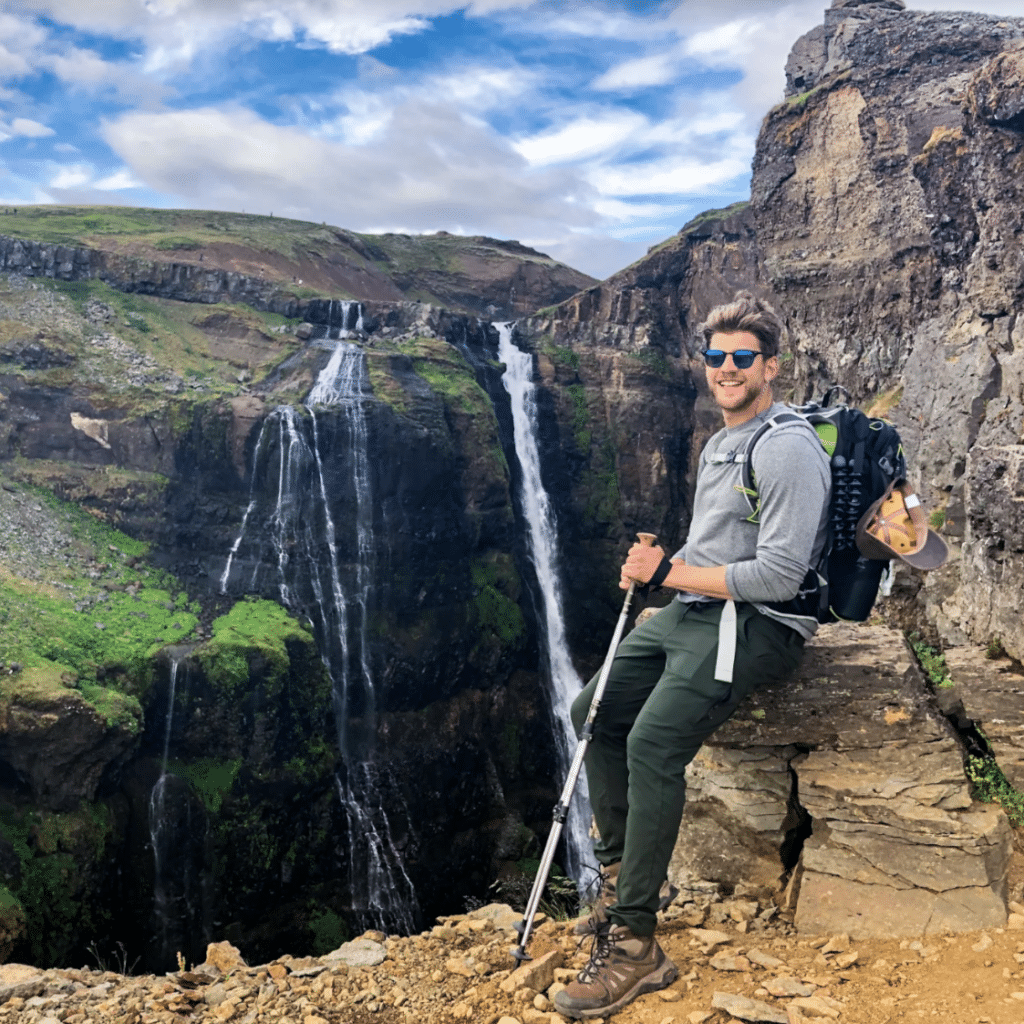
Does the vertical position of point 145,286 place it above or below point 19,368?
above

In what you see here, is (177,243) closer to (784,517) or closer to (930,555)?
(784,517)

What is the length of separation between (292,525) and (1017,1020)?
23631mm

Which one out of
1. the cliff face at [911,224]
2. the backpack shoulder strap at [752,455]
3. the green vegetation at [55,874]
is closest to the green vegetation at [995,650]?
the backpack shoulder strap at [752,455]

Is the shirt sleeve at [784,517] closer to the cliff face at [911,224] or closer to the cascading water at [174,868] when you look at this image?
the cliff face at [911,224]

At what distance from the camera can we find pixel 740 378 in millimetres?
3855

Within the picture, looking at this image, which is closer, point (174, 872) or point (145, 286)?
point (174, 872)

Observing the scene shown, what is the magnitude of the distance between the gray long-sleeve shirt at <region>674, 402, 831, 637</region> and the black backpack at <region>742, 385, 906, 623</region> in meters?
0.06

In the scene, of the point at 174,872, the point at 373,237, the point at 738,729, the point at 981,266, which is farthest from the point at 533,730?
the point at 373,237

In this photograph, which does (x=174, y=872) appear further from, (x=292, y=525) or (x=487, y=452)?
(x=487, y=452)

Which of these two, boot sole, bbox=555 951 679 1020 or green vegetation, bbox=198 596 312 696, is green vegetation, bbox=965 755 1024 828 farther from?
green vegetation, bbox=198 596 312 696

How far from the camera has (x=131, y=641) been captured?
1998 centimetres

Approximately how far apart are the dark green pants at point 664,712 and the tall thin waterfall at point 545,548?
20758 millimetres

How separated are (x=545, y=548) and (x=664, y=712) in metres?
28.4

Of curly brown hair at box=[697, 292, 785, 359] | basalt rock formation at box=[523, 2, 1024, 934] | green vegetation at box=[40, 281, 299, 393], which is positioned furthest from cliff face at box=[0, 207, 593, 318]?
curly brown hair at box=[697, 292, 785, 359]
